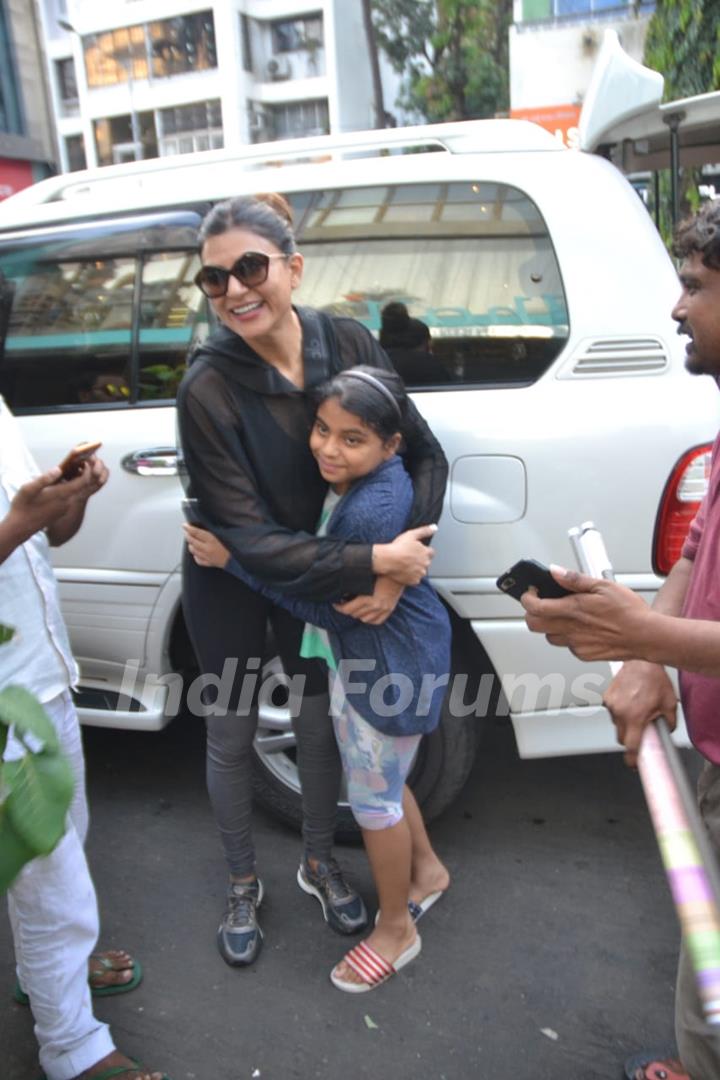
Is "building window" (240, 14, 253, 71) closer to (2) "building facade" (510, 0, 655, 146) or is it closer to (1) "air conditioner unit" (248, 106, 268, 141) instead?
(1) "air conditioner unit" (248, 106, 268, 141)

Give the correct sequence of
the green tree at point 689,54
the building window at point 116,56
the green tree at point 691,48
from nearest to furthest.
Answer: the green tree at point 689,54, the green tree at point 691,48, the building window at point 116,56

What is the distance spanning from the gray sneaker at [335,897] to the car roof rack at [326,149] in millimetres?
2104

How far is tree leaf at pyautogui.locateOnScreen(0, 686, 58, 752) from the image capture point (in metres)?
0.96

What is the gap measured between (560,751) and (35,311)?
2135 mm

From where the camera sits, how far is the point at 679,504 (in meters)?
2.31

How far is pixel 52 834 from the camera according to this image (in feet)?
2.97

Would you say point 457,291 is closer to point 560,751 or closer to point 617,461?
point 617,461

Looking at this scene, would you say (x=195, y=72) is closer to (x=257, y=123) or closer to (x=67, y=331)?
(x=257, y=123)

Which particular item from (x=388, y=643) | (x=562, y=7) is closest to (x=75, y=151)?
(x=562, y=7)

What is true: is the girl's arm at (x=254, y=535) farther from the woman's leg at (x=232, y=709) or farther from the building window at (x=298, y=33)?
the building window at (x=298, y=33)

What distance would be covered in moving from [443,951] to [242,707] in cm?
85

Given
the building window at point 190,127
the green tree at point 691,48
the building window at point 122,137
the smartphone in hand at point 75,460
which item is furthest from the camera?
the building window at point 122,137

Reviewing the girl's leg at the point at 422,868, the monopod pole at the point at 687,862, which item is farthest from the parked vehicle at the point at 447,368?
the monopod pole at the point at 687,862

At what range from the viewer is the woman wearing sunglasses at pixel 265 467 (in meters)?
2.00
